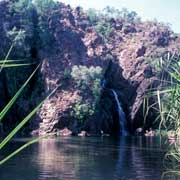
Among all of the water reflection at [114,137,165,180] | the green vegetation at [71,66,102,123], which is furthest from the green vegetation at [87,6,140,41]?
the water reflection at [114,137,165,180]

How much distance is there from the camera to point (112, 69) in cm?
9606

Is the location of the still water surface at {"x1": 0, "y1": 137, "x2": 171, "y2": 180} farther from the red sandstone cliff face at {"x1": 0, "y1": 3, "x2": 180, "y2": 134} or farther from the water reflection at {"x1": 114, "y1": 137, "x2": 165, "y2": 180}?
the red sandstone cliff face at {"x1": 0, "y1": 3, "x2": 180, "y2": 134}

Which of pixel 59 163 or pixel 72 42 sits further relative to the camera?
pixel 72 42

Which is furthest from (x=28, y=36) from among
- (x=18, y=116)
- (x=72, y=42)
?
(x=18, y=116)

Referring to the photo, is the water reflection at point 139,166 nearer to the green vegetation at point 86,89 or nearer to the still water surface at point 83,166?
the still water surface at point 83,166

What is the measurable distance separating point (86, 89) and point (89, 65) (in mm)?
8317

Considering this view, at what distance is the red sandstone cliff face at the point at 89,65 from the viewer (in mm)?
85312

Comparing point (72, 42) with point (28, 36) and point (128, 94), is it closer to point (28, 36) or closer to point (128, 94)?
point (28, 36)

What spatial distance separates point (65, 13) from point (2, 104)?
29.1 metres

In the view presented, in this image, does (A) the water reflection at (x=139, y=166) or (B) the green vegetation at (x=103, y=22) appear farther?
(B) the green vegetation at (x=103, y=22)

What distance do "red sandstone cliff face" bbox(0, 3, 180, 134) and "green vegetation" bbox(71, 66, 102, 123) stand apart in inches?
35.0

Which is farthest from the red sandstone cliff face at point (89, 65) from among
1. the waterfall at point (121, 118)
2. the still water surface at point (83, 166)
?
the still water surface at point (83, 166)

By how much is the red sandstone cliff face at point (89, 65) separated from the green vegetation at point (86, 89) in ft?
2.92

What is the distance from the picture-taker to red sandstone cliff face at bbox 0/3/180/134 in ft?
280
